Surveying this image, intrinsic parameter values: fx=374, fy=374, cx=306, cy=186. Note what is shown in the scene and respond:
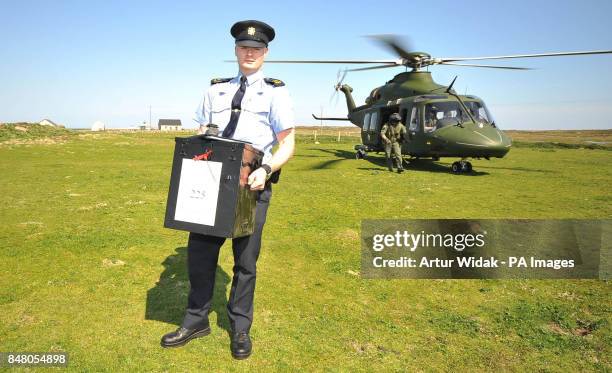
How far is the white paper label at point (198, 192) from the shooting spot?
2559 mm

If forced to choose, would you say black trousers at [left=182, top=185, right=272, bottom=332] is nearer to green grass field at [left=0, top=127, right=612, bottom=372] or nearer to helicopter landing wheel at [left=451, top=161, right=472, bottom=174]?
green grass field at [left=0, top=127, right=612, bottom=372]

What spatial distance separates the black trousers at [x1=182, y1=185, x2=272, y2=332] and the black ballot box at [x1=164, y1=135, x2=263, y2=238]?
264 mm

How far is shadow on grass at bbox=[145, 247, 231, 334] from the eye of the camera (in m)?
3.35

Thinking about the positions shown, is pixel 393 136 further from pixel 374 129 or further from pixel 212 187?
pixel 212 187

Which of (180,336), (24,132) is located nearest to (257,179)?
(180,336)

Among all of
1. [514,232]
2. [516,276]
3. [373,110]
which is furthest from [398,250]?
[373,110]

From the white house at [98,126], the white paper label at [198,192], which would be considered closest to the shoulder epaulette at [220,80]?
the white paper label at [198,192]

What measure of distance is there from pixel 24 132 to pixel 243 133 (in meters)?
30.4

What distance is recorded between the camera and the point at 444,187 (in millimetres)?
10445

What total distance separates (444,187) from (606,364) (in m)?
7.95

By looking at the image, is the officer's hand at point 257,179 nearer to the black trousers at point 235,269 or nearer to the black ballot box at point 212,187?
the black ballot box at point 212,187

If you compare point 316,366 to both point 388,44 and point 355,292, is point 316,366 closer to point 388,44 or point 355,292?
point 355,292

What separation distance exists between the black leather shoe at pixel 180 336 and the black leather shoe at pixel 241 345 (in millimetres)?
346

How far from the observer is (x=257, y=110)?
9.33ft
